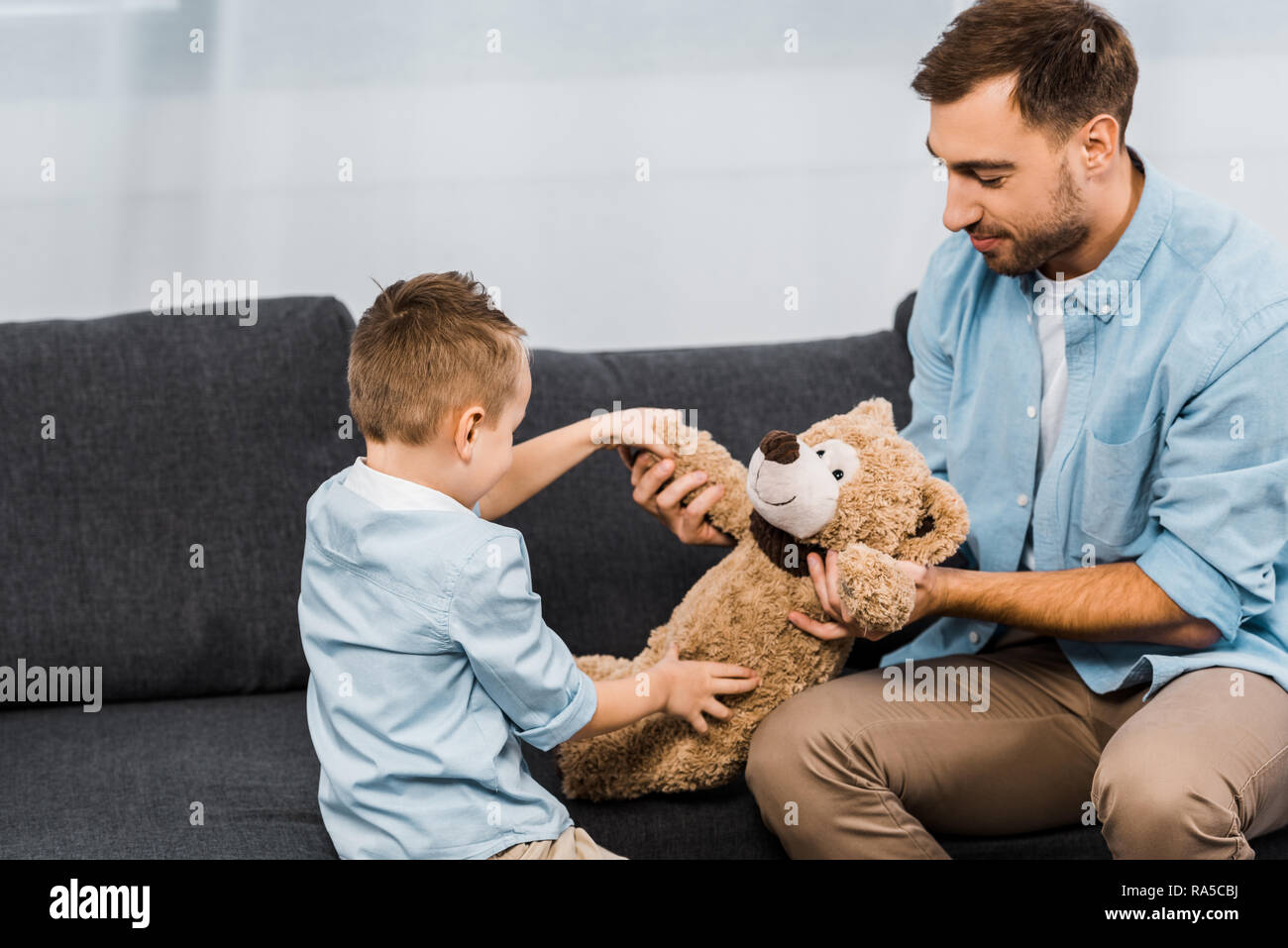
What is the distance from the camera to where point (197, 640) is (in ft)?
5.26

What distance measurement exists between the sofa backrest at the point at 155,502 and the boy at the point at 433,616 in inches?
20.7

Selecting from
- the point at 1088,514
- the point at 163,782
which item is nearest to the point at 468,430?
the point at 163,782

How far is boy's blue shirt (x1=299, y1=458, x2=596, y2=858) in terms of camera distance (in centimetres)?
106

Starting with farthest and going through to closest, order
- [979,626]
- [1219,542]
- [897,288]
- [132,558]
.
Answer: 1. [897,288]
2. [132,558]
3. [979,626]
4. [1219,542]

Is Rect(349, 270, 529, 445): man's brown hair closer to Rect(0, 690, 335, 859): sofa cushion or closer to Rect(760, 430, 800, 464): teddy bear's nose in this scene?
Rect(760, 430, 800, 464): teddy bear's nose

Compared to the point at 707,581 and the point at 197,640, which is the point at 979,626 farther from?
the point at 197,640

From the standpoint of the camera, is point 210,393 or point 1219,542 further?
point 210,393

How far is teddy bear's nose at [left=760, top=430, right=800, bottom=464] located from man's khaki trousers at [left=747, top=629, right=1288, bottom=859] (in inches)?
12.1

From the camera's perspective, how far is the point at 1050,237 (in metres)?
1.31

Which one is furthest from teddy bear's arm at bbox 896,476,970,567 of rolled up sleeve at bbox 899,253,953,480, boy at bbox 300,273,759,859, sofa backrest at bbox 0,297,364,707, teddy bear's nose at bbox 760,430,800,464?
sofa backrest at bbox 0,297,364,707

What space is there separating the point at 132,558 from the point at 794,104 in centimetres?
140

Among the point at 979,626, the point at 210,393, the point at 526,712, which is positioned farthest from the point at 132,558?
the point at 979,626

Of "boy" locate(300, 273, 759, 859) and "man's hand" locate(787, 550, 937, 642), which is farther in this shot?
"man's hand" locate(787, 550, 937, 642)
